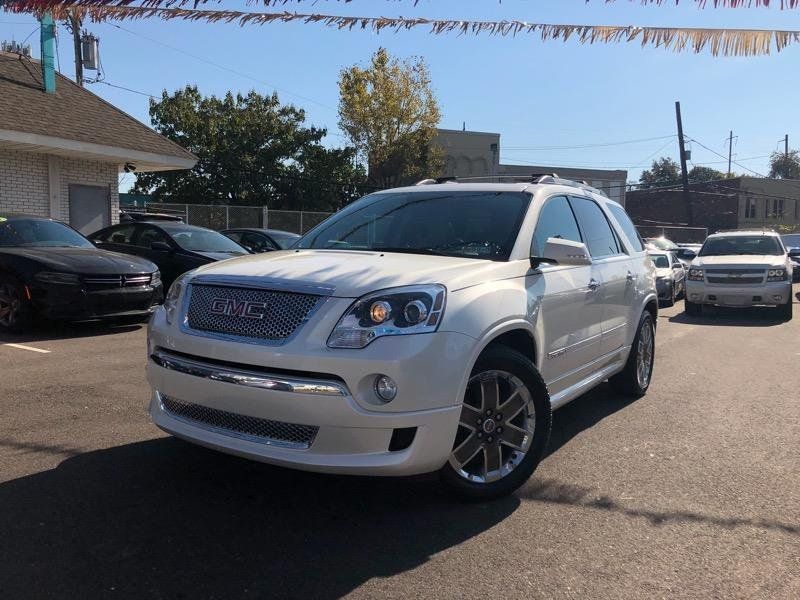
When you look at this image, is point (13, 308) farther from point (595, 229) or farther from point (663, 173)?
point (663, 173)

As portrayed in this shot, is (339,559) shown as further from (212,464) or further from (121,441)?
(121,441)

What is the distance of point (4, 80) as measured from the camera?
1563 centimetres

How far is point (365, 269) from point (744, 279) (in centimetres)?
1135

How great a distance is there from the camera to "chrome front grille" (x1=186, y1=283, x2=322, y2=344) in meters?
3.39

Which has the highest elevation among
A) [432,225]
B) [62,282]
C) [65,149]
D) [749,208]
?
[749,208]

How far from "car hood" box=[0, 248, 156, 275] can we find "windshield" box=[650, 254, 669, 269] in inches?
472

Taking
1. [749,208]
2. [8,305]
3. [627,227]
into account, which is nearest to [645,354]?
[627,227]

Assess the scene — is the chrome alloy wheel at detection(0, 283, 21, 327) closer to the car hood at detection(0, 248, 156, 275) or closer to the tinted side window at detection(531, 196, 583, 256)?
the car hood at detection(0, 248, 156, 275)

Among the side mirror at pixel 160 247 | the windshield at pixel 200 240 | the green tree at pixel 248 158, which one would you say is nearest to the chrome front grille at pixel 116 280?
the side mirror at pixel 160 247

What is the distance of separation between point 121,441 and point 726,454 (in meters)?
4.08

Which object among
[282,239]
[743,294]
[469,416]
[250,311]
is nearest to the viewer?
[250,311]

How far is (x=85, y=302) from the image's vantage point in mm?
8383

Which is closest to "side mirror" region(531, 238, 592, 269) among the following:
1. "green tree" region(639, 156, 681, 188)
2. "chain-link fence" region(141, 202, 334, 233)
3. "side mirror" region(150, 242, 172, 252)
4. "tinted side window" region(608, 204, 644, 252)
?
"tinted side window" region(608, 204, 644, 252)

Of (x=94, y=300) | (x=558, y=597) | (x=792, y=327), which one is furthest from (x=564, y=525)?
(x=792, y=327)
